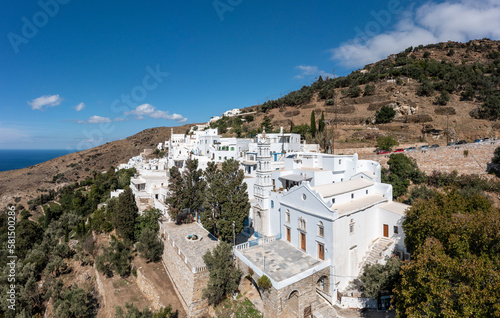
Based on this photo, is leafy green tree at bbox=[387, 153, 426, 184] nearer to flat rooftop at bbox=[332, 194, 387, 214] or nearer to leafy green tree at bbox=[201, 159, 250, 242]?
flat rooftop at bbox=[332, 194, 387, 214]

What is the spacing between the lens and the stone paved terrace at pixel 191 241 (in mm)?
17837

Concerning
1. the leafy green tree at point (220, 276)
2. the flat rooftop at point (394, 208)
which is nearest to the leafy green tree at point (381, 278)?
the flat rooftop at point (394, 208)

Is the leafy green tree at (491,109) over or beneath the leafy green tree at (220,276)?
over

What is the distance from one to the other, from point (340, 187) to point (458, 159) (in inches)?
876

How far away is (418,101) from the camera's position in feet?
167

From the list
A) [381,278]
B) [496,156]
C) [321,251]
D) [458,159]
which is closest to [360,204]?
[321,251]

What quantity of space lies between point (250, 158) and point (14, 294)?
1002 inches

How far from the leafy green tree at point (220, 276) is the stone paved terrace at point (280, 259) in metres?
1.24

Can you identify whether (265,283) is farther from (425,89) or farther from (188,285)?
(425,89)

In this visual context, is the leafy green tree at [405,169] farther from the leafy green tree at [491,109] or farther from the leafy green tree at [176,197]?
the leafy green tree at [491,109]

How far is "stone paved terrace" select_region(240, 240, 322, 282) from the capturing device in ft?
45.0

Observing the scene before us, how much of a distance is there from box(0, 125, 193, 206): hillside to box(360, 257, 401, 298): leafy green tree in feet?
219

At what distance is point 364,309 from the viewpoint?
45.6 ft

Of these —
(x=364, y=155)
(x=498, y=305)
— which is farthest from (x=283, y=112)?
(x=498, y=305)
